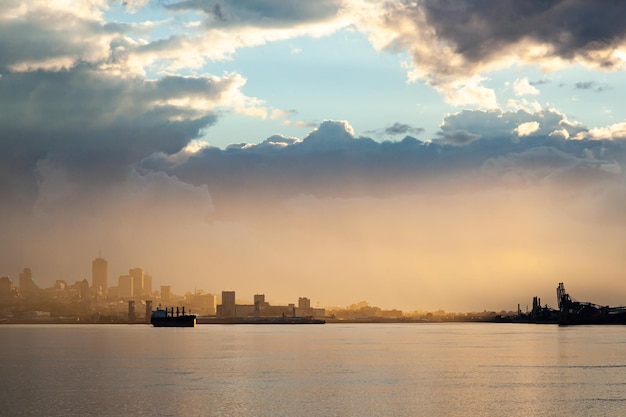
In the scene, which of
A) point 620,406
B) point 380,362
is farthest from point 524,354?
point 620,406

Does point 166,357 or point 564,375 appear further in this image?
point 166,357

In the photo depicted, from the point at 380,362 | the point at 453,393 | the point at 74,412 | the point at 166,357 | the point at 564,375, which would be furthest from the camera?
the point at 166,357

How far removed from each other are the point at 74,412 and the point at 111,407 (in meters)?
4.34

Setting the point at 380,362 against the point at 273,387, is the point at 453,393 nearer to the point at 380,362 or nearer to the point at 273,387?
the point at 273,387

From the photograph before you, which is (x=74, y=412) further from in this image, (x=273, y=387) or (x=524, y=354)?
(x=524, y=354)

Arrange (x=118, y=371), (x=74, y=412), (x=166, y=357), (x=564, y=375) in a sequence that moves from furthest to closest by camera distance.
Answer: (x=166, y=357) < (x=118, y=371) < (x=564, y=375) < (x=74, y=412)

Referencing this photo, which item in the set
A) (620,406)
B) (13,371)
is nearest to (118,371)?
(13,371)

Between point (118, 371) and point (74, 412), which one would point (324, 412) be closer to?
point (74, 412)

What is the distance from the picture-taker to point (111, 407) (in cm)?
8044

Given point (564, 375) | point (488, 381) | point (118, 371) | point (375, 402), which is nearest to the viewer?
point (375, 402)

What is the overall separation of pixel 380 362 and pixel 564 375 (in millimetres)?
36793

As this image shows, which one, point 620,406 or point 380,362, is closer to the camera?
point 620,406

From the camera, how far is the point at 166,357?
521 ft

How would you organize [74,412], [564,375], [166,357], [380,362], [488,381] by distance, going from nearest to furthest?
[74,412], [488,381], [564,375], [380,362], [166,357]
